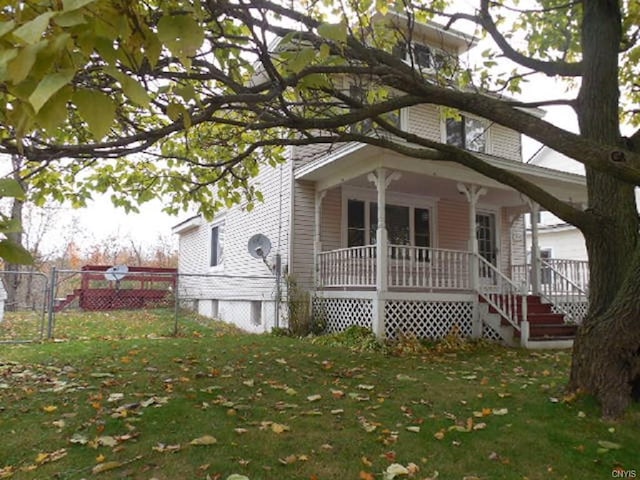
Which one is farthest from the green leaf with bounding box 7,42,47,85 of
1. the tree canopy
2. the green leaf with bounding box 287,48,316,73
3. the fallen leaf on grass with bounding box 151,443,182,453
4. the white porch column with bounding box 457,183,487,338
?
the white porch column with bounding box 457,183,487,338

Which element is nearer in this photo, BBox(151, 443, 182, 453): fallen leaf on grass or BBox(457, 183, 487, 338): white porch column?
BBox(151, 443, 182, 453): fallen leaf on grass

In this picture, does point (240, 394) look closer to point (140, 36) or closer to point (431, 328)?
point (140, 36)

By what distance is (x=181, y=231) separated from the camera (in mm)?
21156

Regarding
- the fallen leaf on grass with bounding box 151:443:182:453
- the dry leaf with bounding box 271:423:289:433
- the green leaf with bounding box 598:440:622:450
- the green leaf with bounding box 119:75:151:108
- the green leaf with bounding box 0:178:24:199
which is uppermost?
the green leaf with bounding box 119:75:151:108

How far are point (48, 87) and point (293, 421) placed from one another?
4.06 meters

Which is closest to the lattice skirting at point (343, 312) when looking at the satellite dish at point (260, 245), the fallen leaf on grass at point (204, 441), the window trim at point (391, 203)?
the window trim at point (391, 203)

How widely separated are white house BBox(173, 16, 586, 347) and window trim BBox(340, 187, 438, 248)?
3 centimetres

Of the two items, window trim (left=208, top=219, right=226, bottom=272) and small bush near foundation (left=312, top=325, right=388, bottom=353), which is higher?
window trim (left=208, top=219, right=226, bottom=272)

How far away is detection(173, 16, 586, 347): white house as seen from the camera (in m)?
10.2

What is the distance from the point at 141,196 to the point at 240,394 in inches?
145

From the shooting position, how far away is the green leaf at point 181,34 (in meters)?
1.53

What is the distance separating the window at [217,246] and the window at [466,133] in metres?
8.25

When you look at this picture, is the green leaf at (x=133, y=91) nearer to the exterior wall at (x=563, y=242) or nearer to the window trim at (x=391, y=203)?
the window trim at (x=391, y=203)

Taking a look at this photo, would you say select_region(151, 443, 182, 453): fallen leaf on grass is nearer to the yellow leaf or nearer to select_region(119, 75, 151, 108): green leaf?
the yellow leaf
